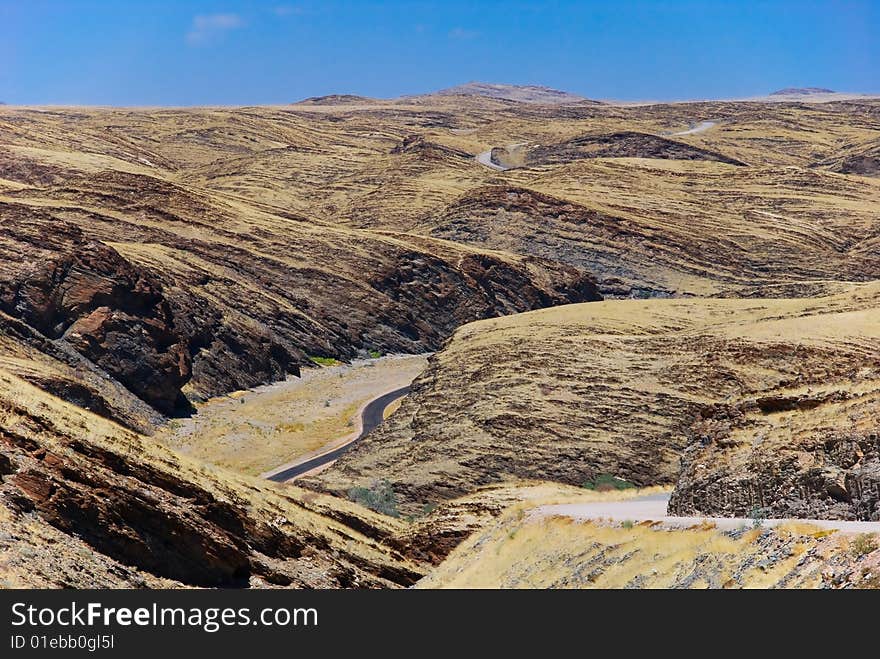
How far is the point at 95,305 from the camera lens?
59.7 m

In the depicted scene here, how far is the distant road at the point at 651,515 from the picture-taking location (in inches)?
463

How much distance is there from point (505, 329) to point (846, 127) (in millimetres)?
154916

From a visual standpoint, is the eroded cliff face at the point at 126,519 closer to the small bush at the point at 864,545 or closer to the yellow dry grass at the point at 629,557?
the yellow dry grass at the point at 629,557

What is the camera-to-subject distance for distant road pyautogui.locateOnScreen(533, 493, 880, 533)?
463 inches

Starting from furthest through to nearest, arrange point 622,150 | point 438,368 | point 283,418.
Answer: point 622,150, point 283,418, point 438,368

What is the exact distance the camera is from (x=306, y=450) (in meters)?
50.8

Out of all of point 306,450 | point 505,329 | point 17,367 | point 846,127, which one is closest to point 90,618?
point 17,367

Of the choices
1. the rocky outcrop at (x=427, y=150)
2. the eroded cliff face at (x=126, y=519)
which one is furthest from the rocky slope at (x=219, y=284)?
the rocky outcrop at (x=427, y=150)

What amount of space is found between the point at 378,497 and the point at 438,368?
16.6 m

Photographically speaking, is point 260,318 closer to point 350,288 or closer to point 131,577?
point 350,288

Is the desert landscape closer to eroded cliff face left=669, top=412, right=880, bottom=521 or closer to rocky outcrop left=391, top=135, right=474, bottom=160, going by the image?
eroded cliff face left=669, top=412, right=880, bottom=521

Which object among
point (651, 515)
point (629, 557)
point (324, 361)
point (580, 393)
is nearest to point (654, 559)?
point (629, 557)

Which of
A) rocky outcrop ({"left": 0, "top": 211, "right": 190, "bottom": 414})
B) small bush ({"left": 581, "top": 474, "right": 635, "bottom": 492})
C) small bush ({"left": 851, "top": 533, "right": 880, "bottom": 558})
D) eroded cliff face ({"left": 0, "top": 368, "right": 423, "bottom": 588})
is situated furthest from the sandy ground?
small bush ({"left": 851, "top": 533, "right": 880, "bottom": 558})

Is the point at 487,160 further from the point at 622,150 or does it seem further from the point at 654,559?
the point at 654,559
